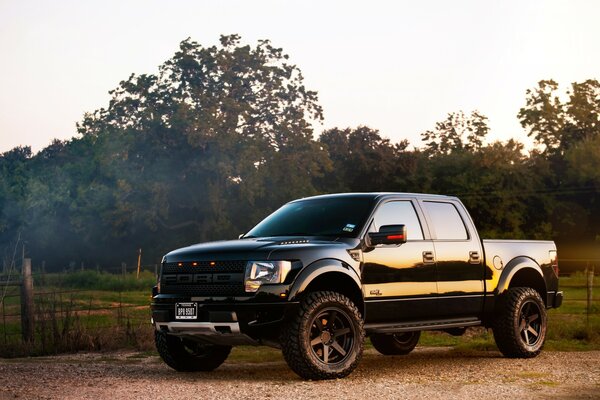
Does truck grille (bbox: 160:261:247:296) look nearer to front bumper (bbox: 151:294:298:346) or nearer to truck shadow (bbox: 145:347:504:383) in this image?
front bumper (bbox: 151:294:298:346)

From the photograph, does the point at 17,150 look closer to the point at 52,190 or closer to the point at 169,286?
the point at 52,190

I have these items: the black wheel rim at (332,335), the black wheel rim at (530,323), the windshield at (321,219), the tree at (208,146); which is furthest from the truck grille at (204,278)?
the tree at (208,146)

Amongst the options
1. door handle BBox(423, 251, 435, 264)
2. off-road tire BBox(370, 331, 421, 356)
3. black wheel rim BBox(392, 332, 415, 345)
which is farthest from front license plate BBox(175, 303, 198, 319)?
black wheel rim BBox(392, 332, 415, 345)

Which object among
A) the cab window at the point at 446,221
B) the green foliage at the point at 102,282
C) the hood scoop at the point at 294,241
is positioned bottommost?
the green foliage at the point at 102,282

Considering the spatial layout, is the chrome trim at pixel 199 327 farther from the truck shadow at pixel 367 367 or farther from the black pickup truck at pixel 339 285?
the truck shadow at pixel 367 367

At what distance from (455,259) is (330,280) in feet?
6.87

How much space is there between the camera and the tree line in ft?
212

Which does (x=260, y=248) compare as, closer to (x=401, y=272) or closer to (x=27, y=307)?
(x=401, y=272)

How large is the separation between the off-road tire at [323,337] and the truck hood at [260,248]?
50 centimetres

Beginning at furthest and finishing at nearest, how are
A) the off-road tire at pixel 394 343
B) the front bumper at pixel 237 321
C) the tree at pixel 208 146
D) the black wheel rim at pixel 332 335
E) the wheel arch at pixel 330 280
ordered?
1. the tree at pixel 208 146
2. the off-road tire at pixel 394 343
3. the black wheel rim at pixel 332 335
4. the wheel arch at pixel 330 280
5. the front bumper at pixel 237 321

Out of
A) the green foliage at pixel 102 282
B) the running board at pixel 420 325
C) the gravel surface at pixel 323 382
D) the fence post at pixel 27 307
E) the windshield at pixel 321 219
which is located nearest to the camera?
the gravel surface at pixel 323 382

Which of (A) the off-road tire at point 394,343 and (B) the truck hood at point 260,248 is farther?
(A) the off-road tire at point 394,343

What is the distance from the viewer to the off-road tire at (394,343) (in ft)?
45.6

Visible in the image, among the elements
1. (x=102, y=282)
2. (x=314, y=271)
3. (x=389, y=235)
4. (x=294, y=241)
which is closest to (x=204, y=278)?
(x=294, y=241)
